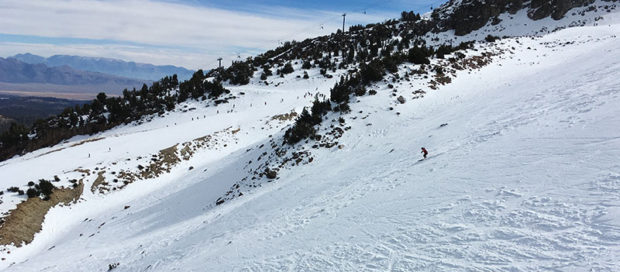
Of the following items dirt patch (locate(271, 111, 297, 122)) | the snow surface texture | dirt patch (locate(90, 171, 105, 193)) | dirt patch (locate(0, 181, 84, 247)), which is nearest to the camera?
the snow surface texture

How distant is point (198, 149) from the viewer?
24672 millimetres

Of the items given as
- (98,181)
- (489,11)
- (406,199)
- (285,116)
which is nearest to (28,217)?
(98,181)

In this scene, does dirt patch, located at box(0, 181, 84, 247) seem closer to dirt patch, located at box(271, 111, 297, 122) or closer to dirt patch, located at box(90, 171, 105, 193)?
dirt patch, located at box(90, 171, 105, 193)

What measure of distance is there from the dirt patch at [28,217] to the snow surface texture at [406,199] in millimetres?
453

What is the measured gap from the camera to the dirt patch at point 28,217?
14539 millimetres

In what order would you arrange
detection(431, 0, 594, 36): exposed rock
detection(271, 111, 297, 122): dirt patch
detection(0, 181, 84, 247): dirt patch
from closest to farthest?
1. detection(0, 181, 84, 247): dirt patch
2. detection(271, 111, 297, 122): dirt patch
3. detection(431, 0, 594, 36): exposed rock

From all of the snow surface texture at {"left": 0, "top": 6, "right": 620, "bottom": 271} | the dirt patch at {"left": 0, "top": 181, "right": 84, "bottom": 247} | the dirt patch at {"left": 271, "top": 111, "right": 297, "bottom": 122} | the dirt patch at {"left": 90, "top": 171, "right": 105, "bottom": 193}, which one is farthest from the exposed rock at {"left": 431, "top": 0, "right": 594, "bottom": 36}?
the dirt patch at {"left": 0, "top": 181, "right": 84, "bottom": 247}

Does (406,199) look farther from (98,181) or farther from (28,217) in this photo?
(98,181)

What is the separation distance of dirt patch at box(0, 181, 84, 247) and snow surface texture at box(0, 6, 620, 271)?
0.45 meters

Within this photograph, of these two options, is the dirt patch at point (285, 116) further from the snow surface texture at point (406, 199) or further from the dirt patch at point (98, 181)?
the dirt patch at point (98, 181)

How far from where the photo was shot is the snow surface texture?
5.68 meters

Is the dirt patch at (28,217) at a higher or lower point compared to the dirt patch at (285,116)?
lower

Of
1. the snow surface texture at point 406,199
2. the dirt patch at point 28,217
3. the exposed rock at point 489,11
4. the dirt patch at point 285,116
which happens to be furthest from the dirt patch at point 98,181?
the exposed rock at point 489,11

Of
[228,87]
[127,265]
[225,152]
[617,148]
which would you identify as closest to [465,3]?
[228,87]
